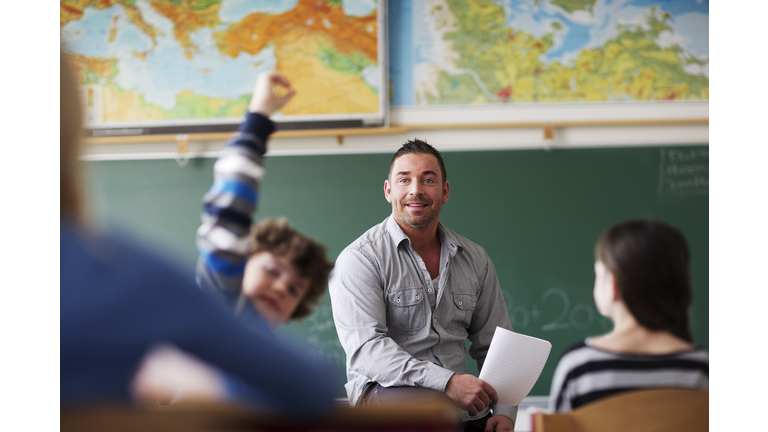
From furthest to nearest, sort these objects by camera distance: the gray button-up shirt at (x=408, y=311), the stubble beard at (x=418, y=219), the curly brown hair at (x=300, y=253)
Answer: the stubble beard at (x=418, y=219)
the gray button-up shirt at (x=408, y=311)
the curly brown hair at (x=300, y=253)

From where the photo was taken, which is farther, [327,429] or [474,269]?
[474,269]

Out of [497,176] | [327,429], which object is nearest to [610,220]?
[497,176]

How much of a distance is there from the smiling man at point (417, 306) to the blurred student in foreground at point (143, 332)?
41.9 inches

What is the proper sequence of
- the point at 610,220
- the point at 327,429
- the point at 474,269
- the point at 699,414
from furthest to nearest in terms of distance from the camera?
the point at 610,220 → the point at 474,269 → the point at 699,414 → the point at 327,429

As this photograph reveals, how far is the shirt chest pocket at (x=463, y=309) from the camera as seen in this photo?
5.81 ft

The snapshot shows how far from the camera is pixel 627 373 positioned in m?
1.01

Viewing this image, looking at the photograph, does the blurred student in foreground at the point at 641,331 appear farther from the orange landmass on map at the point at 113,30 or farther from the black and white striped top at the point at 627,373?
the orange landmass on map at the point at 113,30

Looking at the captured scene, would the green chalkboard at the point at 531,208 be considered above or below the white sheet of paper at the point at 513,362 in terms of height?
above

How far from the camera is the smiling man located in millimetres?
1563

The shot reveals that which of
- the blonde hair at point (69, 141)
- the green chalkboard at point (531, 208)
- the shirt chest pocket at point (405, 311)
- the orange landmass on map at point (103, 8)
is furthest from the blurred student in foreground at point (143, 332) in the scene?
the orange landmass on map at point (103, 8)

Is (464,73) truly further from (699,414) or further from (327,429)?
(327,429)

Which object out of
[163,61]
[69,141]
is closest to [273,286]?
[69,141]

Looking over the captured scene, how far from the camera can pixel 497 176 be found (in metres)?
2.92
